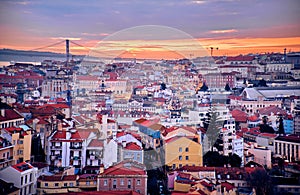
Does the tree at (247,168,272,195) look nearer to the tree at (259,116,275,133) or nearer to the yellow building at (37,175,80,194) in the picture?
the yellow building at (37,175,80,194)

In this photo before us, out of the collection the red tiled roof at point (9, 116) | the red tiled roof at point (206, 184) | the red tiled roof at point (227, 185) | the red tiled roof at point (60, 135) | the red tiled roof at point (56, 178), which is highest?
the red tiled roof at point (9, 116)

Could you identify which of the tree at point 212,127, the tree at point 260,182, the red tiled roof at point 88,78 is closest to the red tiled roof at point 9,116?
the tree at point 212,127

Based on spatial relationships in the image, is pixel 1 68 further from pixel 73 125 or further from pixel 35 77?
pixel 73 125

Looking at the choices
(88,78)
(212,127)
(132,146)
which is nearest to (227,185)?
(132,146)

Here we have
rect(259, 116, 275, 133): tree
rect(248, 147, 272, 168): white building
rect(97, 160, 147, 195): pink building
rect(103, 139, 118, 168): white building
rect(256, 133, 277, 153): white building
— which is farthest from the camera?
rect(259, 116, 275, 133): tree

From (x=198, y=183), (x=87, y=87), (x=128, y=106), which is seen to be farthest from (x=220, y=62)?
(x=198, y=183)

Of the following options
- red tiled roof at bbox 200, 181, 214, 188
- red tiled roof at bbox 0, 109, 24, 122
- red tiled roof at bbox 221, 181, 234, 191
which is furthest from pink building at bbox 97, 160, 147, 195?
red tiled roof at bbox 0, 109, 24, 122

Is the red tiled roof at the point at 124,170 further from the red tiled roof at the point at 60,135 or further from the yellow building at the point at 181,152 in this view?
the red tiled roof at the point at 60,135
